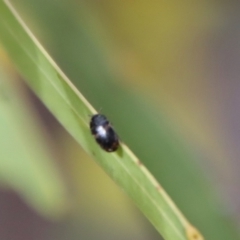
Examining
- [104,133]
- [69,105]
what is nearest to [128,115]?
[104,133]

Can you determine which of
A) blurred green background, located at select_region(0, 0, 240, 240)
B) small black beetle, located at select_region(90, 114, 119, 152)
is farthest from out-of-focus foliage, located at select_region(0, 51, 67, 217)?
small black beetle, located at select_region(90, 114, 119, 152)

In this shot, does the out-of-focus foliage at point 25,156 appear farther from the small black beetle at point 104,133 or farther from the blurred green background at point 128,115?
the small black beetle at point 104,133

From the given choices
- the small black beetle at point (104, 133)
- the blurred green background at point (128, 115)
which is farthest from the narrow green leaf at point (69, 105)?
the blurred green background at point (128, 115)

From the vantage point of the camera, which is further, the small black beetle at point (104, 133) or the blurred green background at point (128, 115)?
the blurred green background at point (128, 115)

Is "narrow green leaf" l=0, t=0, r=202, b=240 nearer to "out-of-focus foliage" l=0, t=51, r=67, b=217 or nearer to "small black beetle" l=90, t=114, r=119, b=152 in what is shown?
"small black beetle" l=90, t=114, r=119, b=152

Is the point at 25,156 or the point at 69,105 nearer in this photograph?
the point at 69,105

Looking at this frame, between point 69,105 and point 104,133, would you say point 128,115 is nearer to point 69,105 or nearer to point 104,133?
point 104,133
